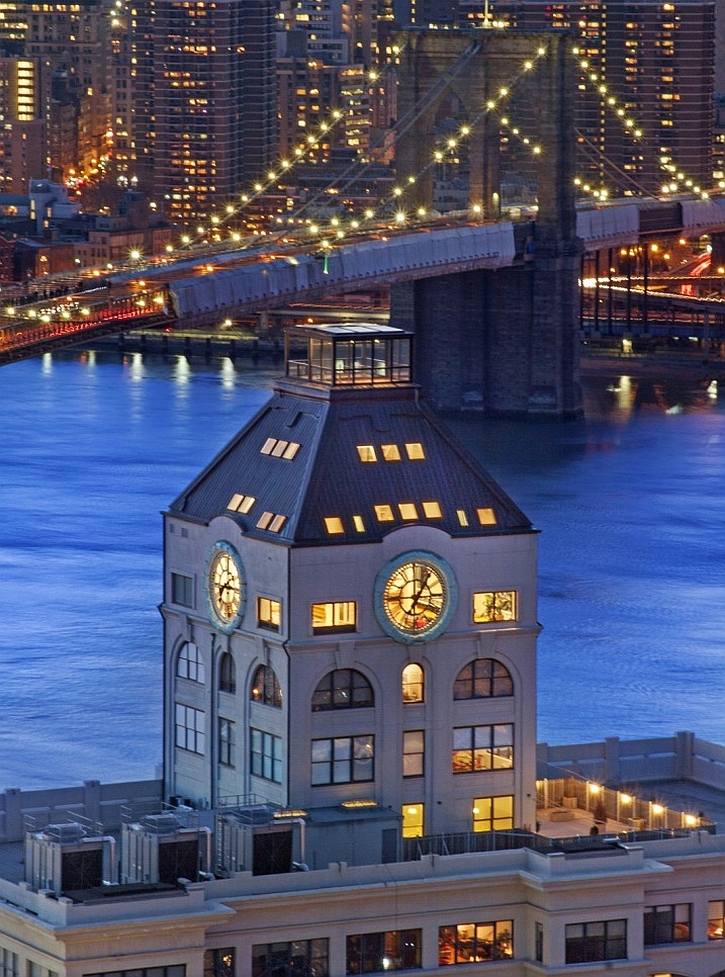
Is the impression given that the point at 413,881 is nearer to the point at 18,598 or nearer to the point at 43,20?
the point at 18,598

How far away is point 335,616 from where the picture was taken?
15.5 meters

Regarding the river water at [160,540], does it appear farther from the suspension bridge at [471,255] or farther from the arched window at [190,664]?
the arched window at [190,664]

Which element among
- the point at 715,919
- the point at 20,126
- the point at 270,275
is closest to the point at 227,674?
the point at 715,919

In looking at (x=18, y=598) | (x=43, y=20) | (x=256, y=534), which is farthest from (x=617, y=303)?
(x=256, y=534)

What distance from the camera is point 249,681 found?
15688 millimetres

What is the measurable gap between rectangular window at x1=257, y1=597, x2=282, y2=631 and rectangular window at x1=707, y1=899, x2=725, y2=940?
7.48 feet

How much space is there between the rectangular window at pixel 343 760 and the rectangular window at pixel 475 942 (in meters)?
1.07

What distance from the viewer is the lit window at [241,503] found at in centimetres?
1594

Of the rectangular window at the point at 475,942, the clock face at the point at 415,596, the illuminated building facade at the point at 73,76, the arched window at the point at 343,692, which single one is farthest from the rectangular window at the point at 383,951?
the illuminated building facade at the point at 73,76

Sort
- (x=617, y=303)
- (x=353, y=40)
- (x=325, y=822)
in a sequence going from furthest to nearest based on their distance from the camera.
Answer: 1. (x=353, y=40)
2. (x=617, y=303)
3. (x=325, y=822)

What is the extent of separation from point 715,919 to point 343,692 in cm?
193

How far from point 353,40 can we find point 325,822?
86.4 meters

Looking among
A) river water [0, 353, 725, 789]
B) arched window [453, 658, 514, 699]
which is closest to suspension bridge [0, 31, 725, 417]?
river water [0, 353, 725, 789]

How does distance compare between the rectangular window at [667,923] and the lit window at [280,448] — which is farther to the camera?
the lit window at [280,448]
